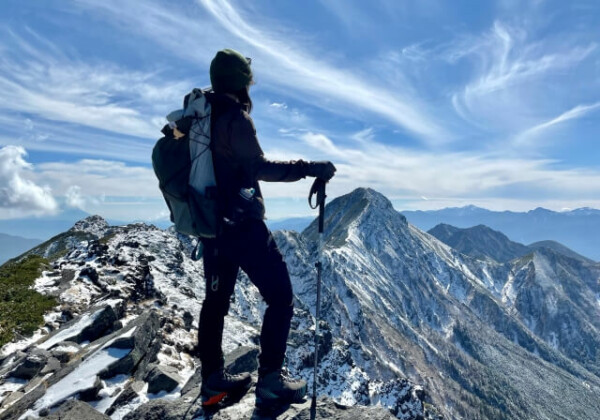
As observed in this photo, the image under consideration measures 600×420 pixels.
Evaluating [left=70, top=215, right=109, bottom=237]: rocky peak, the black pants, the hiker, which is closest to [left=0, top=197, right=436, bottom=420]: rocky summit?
the hiker

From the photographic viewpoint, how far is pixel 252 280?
7090mm

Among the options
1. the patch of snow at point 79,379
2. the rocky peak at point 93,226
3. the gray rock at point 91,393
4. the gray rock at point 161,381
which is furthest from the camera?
the rocky peak at point 93,226

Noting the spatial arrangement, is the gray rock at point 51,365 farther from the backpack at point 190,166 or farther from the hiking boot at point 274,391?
the backpack at point 190,166

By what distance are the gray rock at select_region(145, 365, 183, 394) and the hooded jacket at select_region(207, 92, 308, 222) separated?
6078mm

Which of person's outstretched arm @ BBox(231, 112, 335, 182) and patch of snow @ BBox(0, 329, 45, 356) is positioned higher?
person's outstretched arm @ BBox(231, 112, 335, 182)

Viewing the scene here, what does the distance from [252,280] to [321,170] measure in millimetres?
2431

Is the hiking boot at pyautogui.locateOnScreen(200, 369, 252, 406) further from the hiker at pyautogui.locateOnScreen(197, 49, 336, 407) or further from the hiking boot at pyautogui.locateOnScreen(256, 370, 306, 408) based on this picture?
the hiking boot at pyautogui.locateOnScreen(256, 370, 306, 408)

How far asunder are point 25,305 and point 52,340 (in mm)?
5125

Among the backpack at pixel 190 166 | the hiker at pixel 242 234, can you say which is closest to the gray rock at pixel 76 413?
the hiker at pixel 242 234

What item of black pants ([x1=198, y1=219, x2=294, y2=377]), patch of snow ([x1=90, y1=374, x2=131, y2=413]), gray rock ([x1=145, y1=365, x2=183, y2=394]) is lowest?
patch of snow ([x1=90, y1=374, x2=131, y2=413])

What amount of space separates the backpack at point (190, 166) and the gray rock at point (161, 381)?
17.8ft

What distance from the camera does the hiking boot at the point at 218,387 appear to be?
7.45 m

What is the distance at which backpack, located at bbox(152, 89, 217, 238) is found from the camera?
660 cm

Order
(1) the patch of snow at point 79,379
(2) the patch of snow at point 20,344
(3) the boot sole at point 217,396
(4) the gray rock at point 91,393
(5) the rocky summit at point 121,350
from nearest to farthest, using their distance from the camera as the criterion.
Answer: (3) the boot sole at point 217,396 < (5) the rocky summit at point 121,350 < (1) the patch of snow at point 79,379 < (4) the gray rock at point 91,393 < (2) the patch of snow at point 20,344
